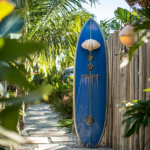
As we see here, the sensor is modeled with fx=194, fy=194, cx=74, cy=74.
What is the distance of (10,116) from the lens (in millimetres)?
209

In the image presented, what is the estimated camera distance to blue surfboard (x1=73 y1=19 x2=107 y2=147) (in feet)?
9.31

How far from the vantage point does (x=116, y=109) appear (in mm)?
2590

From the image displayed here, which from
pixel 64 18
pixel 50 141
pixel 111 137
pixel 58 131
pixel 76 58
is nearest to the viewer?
pixel 111 137

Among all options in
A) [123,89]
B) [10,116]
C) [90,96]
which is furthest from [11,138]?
[90,96]

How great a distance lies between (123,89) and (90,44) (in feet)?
2.82

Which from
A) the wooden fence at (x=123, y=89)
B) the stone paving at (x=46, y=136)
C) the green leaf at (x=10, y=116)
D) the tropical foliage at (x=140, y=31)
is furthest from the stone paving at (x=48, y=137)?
the green leaf at (x=10, y=116)

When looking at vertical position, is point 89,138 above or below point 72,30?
below

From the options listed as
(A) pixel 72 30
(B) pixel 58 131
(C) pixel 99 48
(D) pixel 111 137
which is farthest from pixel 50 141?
(A) pixel 72 30

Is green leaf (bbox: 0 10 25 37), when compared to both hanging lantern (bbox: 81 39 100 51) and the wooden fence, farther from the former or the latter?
hanging lantern (bbox: 81 39 100 51)

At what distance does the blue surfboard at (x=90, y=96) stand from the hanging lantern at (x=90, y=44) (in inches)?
3.5

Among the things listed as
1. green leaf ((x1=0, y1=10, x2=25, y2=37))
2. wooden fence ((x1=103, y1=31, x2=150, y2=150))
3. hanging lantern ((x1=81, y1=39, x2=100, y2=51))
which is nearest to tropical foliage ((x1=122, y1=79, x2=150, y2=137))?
wooden fence ((x1=103, y1=31, x2=150, y2=150))

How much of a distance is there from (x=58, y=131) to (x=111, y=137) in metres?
1.43

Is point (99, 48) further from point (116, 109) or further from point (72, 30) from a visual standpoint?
point (72, 30)

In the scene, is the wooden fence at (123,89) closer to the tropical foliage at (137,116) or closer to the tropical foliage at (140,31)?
the tropical foliage at (137,116)
